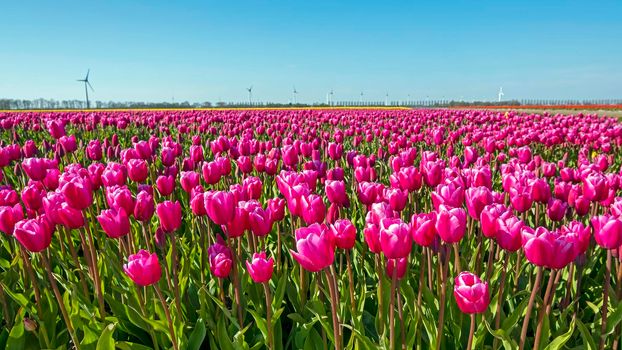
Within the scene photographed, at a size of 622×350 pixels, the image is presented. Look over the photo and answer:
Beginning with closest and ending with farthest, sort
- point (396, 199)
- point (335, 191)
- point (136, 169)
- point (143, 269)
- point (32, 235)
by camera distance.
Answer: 1. point (143, 269)
2. point (32, 235)
3. point (396, 199)
4. point (335, 191)
5. point (136, 169)

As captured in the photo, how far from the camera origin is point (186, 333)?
2.65m

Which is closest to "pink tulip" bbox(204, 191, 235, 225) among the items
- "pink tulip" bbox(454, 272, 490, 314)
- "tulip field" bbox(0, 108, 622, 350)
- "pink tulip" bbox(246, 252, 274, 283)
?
"tulip field" bbox(0, 108, 622, 350)

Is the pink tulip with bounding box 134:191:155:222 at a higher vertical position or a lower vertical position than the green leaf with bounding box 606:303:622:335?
higher

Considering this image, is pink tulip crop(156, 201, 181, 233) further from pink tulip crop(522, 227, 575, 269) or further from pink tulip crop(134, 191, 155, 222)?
pink tulip crop(522, 227, 575, 269)

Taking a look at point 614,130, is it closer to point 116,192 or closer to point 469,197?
point 469,197

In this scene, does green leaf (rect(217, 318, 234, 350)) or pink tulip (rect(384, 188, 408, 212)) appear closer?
green leaf (rect(217, 318, 234, 350))

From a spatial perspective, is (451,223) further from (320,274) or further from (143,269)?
(143,269)

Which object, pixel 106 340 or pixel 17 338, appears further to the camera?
pixel 17 338

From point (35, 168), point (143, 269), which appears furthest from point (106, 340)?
point (35, 168)

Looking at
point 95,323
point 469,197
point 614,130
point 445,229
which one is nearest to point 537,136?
point 614,130

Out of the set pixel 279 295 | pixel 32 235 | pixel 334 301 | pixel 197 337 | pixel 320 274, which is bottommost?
pixel 197 337

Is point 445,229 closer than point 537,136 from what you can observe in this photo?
Yes

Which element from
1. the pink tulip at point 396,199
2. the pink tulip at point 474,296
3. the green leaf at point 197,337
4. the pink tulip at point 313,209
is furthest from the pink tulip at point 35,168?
the pink tulip at point 474,296

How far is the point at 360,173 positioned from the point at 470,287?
225 centimetres
